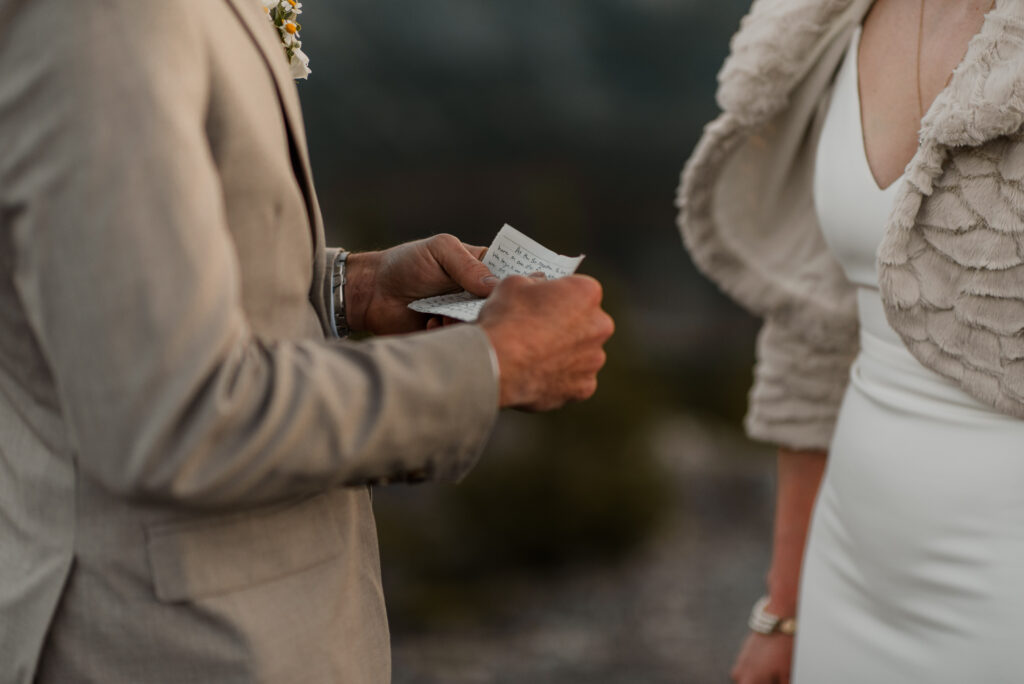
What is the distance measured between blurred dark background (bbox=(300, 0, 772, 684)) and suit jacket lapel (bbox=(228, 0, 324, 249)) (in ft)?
8.16

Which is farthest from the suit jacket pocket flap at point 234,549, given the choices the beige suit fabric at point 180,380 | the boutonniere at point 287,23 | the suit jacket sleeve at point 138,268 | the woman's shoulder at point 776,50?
the woman's shoulder at point 776,50

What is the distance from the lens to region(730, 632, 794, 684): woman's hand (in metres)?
1.85

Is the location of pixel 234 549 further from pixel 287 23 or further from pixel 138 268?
pixel 287 23

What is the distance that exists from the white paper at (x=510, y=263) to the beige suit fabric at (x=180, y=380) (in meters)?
0.18

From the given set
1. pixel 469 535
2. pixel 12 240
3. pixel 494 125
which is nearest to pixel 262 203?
pixel 12 240

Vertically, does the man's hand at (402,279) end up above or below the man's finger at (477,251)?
below

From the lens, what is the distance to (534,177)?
147 inches

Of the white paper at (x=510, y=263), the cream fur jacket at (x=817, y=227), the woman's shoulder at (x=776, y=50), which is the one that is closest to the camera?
the white paper at (x=510, y=263)

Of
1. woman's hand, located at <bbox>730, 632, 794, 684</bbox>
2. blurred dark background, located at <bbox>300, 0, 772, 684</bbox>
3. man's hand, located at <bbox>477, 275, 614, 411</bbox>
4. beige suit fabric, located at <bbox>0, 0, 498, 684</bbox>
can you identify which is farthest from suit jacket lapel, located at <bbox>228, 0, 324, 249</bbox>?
blurred dark background, located at <bbox>300, 0, 772, 684</bbox>

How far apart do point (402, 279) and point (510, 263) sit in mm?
199

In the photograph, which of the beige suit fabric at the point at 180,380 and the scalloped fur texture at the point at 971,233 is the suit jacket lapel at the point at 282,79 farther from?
the scalloped fur texture at the point at 971,233

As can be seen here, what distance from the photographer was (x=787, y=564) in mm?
1859

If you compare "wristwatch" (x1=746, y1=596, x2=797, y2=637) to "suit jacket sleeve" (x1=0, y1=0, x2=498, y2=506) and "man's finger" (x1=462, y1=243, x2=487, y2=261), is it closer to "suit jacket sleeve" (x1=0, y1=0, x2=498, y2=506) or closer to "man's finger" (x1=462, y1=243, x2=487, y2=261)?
"man's finger" (x1=462, y1=243, x2=487, y2=261)

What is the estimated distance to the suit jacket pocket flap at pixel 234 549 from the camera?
2.96 ft
